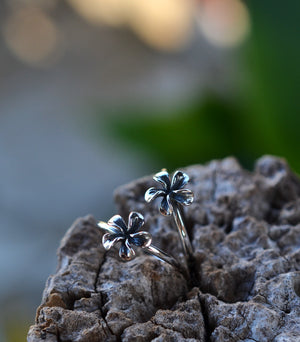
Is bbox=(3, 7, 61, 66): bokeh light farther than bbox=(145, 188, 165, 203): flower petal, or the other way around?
bbox=(3, 7, 61, 66): bokeh light

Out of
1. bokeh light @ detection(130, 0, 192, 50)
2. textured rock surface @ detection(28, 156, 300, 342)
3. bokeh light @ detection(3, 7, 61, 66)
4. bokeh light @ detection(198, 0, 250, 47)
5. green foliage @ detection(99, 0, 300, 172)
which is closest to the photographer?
textured rock surface @ detection(28, 156, 300, 342)

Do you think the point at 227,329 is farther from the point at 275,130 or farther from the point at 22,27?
the point at 22,27

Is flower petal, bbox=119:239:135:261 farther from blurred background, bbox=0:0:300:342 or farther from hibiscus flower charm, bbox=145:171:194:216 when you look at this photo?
blurred background, bbox=0:0:300:342

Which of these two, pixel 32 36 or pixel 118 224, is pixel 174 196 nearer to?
pixel 118 224

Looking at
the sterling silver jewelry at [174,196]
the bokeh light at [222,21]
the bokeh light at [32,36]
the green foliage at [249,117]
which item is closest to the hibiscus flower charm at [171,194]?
the sterling silver jewelry at [174,196]

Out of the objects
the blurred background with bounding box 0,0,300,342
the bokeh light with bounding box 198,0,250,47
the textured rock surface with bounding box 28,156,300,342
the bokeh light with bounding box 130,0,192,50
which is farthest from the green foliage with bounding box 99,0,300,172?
the bokeh light with bounding box 130,0,192,50

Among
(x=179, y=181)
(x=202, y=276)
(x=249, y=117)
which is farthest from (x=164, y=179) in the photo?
(x=249, y=117)
